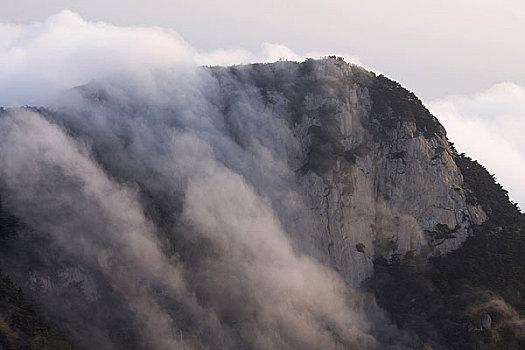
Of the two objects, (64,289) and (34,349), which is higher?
(64,289)

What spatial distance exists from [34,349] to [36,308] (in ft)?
51.0

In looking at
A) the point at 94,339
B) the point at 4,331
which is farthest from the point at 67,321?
the point at 4,331

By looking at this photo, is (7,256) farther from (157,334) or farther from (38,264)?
(157,334)

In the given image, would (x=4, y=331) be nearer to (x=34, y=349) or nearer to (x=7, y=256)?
(x=34, y=349)

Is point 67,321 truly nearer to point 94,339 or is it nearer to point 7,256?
point 94,339

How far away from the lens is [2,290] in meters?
186

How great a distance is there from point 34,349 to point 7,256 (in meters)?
30.4

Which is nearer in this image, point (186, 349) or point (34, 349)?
point (34, 349)

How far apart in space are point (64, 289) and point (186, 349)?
29.0 meters

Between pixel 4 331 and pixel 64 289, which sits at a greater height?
pixel 64 289

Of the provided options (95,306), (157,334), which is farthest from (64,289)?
(157,334)

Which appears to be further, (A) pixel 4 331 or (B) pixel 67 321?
(B) pixel 67 321

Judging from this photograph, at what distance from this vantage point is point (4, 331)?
578 feet

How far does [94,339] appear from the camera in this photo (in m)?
193
